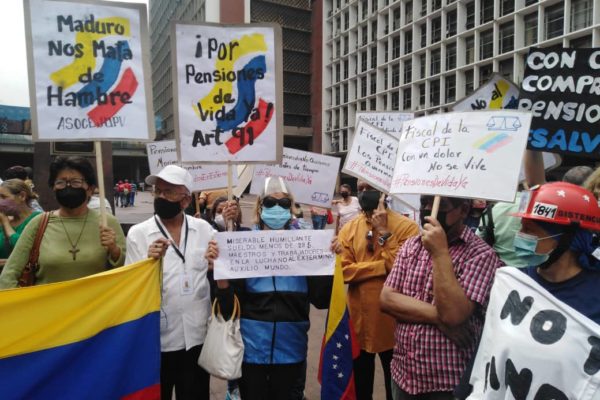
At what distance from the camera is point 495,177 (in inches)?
90.4

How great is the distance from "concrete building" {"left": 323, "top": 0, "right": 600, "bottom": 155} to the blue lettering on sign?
23.4 m

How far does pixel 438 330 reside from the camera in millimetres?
2346

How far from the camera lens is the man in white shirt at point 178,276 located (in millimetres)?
2816

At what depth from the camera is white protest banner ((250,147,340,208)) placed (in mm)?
5801

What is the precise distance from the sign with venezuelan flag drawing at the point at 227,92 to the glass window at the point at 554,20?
3241 centimetres

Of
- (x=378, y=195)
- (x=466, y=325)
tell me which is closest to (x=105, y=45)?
(x=378, y=195)

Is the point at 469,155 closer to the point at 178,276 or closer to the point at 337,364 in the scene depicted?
the point at 337,364

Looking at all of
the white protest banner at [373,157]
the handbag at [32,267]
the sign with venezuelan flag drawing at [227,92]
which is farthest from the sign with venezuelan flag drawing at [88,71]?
the white protest banner at [373,157]

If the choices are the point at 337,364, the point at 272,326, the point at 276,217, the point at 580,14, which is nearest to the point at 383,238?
the point at 276,217

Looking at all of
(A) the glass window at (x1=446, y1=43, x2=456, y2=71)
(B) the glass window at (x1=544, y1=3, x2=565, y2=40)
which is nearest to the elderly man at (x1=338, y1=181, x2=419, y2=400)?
(B) the glass window at (x1=544, y1=3, x2=565, y2=40)

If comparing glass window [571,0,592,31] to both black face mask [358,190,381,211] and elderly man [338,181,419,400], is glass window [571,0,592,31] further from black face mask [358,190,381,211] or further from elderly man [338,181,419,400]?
elderly man [338,181,419,400]

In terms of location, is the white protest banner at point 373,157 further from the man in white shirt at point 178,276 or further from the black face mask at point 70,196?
the black face mask at point 70,196

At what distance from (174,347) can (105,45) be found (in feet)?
6.68

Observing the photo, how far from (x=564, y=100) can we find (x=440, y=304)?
1853 mm
